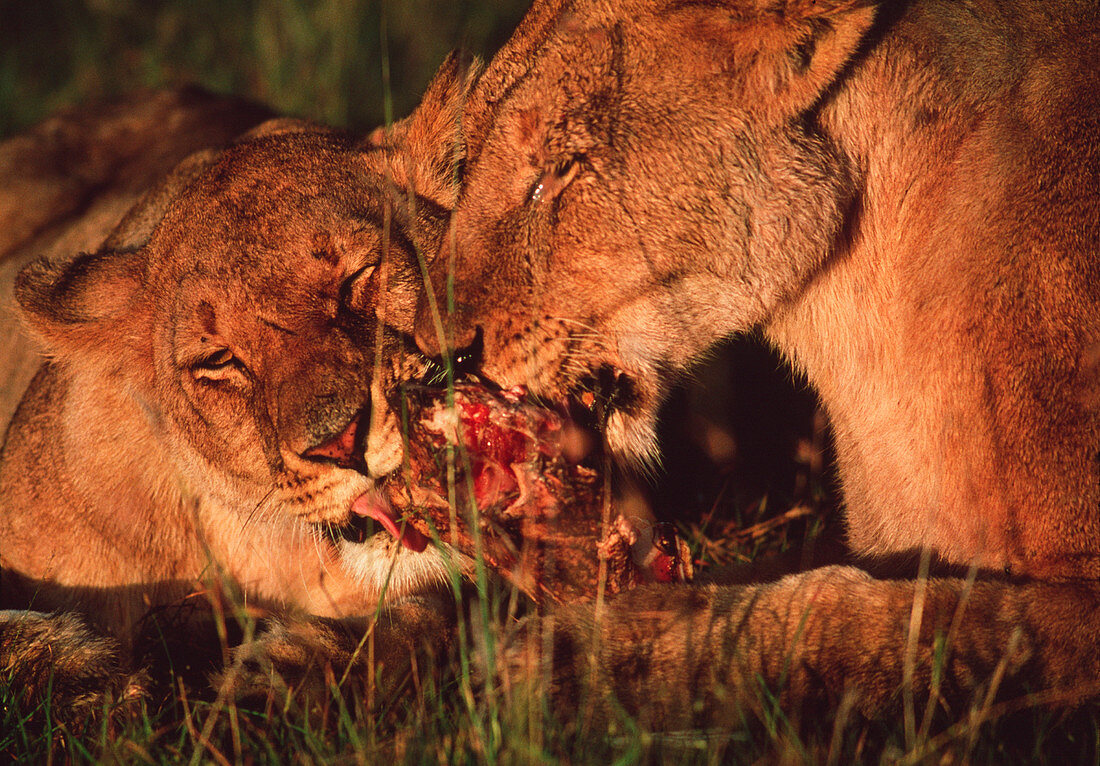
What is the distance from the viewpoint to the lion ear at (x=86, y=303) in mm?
3100

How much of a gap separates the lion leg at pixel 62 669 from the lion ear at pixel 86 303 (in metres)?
0.73

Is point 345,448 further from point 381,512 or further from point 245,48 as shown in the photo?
point 245,48

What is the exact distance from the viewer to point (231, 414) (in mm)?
2783

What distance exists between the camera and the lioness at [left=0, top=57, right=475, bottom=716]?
2627 millimetres

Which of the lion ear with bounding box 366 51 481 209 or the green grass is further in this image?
the lion ear with bounding box 366 51 481 209

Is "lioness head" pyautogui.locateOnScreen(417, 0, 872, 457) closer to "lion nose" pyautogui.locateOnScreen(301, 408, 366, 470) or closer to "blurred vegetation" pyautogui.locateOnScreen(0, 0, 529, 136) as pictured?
"lion nose" pyautogui.locateOnScreen(301, 408, 366, 470)

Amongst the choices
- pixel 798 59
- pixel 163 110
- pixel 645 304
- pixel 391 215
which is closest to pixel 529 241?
pixel 645 304

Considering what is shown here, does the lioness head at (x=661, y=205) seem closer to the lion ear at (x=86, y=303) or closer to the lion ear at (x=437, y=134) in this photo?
the lion ear at (x=437, y=134)

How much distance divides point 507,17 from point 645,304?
243 inches

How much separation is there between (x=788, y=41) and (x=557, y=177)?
0.56 meters

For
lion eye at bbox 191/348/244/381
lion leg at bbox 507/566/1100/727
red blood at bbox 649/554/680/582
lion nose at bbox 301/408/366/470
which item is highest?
lion eye at bbox 191/348/244/381

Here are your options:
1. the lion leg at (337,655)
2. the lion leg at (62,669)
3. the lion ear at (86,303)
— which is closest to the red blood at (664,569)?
the lion leg at (337,655)

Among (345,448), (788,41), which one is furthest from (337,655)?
(788,41)

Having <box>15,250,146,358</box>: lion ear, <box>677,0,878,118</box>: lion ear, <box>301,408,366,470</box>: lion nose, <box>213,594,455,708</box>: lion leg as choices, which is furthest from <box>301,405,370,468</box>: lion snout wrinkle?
<box>677,0,878,118</box>: lion ear
